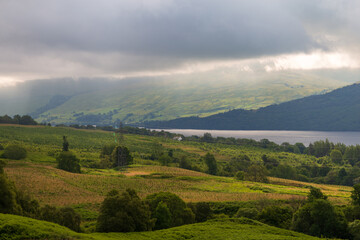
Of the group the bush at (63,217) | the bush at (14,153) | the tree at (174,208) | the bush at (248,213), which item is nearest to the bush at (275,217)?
the bush at (248,213)

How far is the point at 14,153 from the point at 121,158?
116 ft

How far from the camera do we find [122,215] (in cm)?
4116

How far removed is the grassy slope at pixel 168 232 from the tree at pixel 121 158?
263 feet

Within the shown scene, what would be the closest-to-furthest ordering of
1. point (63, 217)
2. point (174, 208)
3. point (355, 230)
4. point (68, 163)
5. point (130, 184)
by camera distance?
point (63, 217) < point (355, 230) < point (174, 208) < point (130, 184) < point (68, 163)

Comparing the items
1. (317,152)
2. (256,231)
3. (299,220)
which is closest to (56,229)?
(256,231)

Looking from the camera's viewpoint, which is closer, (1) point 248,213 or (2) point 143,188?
(1) point 248,213

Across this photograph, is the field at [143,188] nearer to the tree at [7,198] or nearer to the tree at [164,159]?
the tree at [164,159]

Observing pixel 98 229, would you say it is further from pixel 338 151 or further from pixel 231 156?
pixel 338 151

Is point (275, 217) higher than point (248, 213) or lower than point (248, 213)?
higher

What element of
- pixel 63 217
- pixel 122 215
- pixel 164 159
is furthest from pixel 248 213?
pixel 164 159

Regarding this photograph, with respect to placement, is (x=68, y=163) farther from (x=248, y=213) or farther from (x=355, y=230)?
(x=355, y=230)

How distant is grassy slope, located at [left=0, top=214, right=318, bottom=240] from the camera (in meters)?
27.2

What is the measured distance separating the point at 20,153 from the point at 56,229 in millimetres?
89856

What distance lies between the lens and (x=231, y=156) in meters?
170
